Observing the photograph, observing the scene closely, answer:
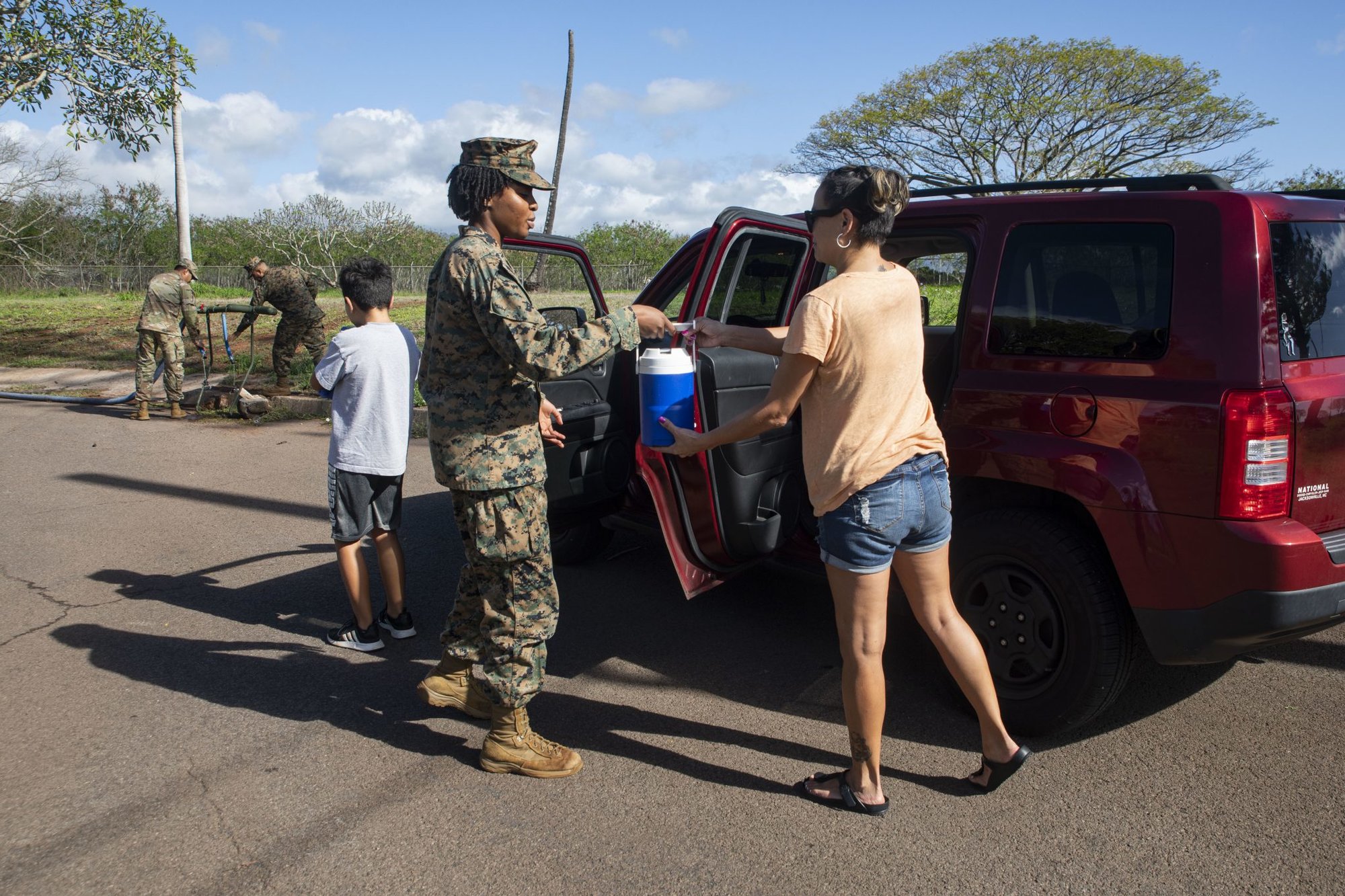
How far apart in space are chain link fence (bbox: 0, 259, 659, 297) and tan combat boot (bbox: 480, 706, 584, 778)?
31607 mm

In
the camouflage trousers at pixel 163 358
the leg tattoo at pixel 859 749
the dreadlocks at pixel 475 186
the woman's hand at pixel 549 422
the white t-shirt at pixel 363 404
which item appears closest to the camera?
the leg tattoo at pixel 859 749

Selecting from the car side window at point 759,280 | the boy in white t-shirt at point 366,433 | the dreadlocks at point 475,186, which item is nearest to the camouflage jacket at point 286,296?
the boy in white t-shirt at point 366,433

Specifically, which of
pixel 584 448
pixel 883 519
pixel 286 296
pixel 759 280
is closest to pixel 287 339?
pixel 286 296

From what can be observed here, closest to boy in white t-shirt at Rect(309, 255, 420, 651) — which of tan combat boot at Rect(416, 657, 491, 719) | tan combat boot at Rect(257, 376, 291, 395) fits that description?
tan combat boot at Rect(416, 657, 491, 719)

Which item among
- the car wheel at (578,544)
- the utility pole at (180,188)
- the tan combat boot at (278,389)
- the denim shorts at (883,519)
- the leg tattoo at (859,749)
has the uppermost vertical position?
the utility pole at (180,188)

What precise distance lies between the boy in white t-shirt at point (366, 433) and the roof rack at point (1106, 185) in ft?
7.74

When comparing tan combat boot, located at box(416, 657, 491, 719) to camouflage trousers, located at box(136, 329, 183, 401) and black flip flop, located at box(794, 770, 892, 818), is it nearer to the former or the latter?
black flip flop, located at box(794, 770, 892, 818)

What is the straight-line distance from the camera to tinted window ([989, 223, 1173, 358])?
304 cm

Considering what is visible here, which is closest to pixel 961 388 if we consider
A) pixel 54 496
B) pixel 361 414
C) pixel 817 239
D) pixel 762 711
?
pixel 817 239

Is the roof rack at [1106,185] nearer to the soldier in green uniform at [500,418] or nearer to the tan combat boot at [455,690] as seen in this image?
the soldier in green uniform at [500,418]

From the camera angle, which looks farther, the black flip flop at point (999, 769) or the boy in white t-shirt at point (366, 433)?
the boy in white t-shirt at point (366, 433)

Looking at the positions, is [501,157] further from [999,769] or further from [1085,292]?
[999,769]

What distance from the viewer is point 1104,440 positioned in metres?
3.03

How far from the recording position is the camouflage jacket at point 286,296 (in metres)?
12.2
